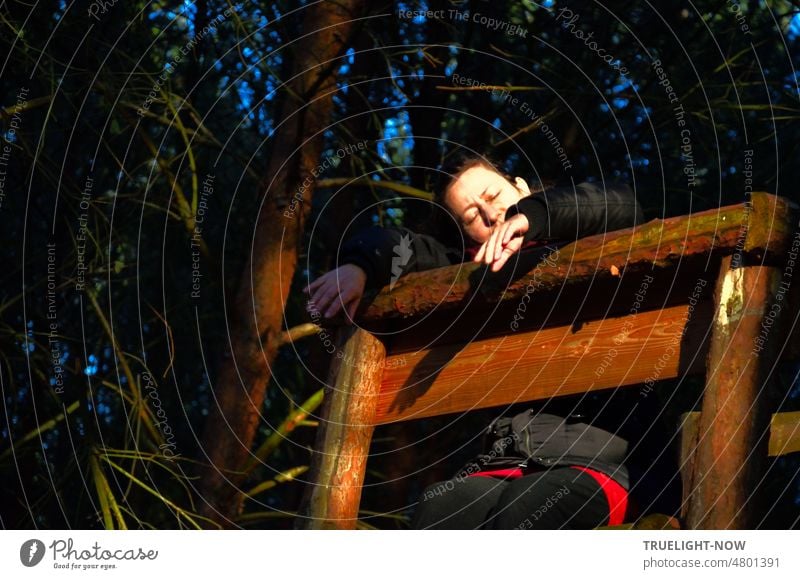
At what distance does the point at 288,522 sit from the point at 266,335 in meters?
1.40

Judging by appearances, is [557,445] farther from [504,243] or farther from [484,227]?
[484,227]

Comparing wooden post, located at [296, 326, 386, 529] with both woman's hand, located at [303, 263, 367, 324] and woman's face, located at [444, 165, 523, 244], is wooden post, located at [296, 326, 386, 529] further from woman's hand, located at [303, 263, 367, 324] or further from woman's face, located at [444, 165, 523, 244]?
woman's face, located at [444, 165, 523, 244]

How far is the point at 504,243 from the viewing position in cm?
254

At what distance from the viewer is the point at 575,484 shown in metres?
2.61

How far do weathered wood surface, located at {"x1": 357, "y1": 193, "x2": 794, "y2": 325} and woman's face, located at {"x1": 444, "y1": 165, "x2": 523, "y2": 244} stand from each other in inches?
20.2

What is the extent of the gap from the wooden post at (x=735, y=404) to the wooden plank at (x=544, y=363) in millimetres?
111

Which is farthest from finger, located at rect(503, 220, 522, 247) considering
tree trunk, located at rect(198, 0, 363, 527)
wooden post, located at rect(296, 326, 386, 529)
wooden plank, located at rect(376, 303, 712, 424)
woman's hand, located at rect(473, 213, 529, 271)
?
tree trunk, located at rect(198, 0, 363, 527)

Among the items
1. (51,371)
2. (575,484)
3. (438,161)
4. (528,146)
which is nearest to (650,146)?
(528,146)

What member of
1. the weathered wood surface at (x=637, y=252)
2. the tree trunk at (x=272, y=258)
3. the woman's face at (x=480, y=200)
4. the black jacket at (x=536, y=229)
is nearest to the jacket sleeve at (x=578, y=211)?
the black jacket at (x=536, y=229)

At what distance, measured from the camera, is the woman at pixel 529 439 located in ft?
8.57

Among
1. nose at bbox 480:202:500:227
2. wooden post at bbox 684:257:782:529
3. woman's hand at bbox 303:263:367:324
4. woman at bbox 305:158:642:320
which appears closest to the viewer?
wooden post at bbox 684:257:782:529

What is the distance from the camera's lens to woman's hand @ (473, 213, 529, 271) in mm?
2510

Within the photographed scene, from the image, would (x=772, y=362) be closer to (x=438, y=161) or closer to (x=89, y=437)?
(x=89, y=437)

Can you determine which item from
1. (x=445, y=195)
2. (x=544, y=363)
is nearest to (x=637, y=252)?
(x=544, y=363)
